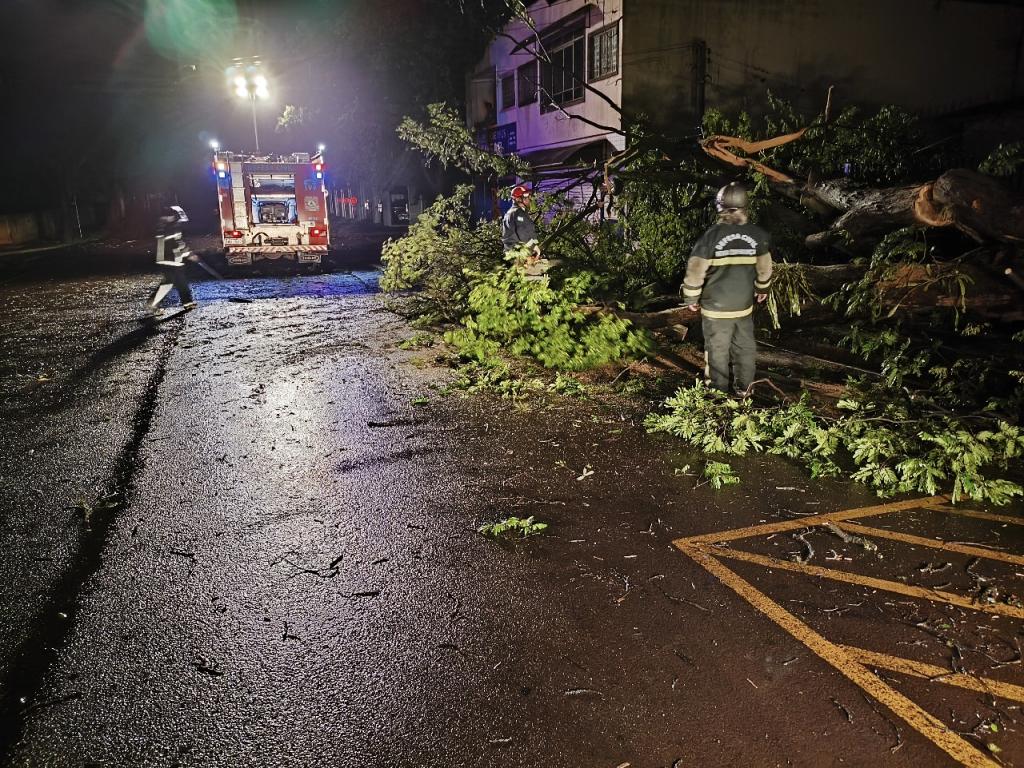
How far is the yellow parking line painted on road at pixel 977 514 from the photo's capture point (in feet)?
13.6

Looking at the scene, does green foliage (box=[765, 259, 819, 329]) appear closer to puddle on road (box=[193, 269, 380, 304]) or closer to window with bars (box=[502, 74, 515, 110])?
puddle on road (box=[193, 269, 380, 304])

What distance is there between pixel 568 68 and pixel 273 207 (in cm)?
904

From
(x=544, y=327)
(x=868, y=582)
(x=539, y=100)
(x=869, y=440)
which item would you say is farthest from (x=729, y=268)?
(x=539, y=100)

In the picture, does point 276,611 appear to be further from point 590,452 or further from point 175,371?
point 175,371

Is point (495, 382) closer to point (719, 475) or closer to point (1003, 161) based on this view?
point (719, 475)

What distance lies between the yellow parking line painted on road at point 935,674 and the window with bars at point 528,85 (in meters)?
21.5

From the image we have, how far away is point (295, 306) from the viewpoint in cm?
1247

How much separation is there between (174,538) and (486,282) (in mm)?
5393

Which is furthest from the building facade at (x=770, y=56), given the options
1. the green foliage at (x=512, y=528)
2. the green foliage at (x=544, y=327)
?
the green foliage at (x=512, y=528)

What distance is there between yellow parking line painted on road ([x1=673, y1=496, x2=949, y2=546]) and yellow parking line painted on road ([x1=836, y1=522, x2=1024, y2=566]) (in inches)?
5.0

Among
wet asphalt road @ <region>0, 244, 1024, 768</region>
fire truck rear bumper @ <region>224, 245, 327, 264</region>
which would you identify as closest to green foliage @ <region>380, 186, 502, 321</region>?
wet asphalt road @ <region>0, 244, 1024, 768</region>

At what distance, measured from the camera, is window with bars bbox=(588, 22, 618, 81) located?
17.0 meters

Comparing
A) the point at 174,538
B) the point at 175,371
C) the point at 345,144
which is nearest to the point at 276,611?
the point at 174,538

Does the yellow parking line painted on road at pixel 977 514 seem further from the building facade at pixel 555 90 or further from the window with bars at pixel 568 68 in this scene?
the window with bars at pixel 568 68
